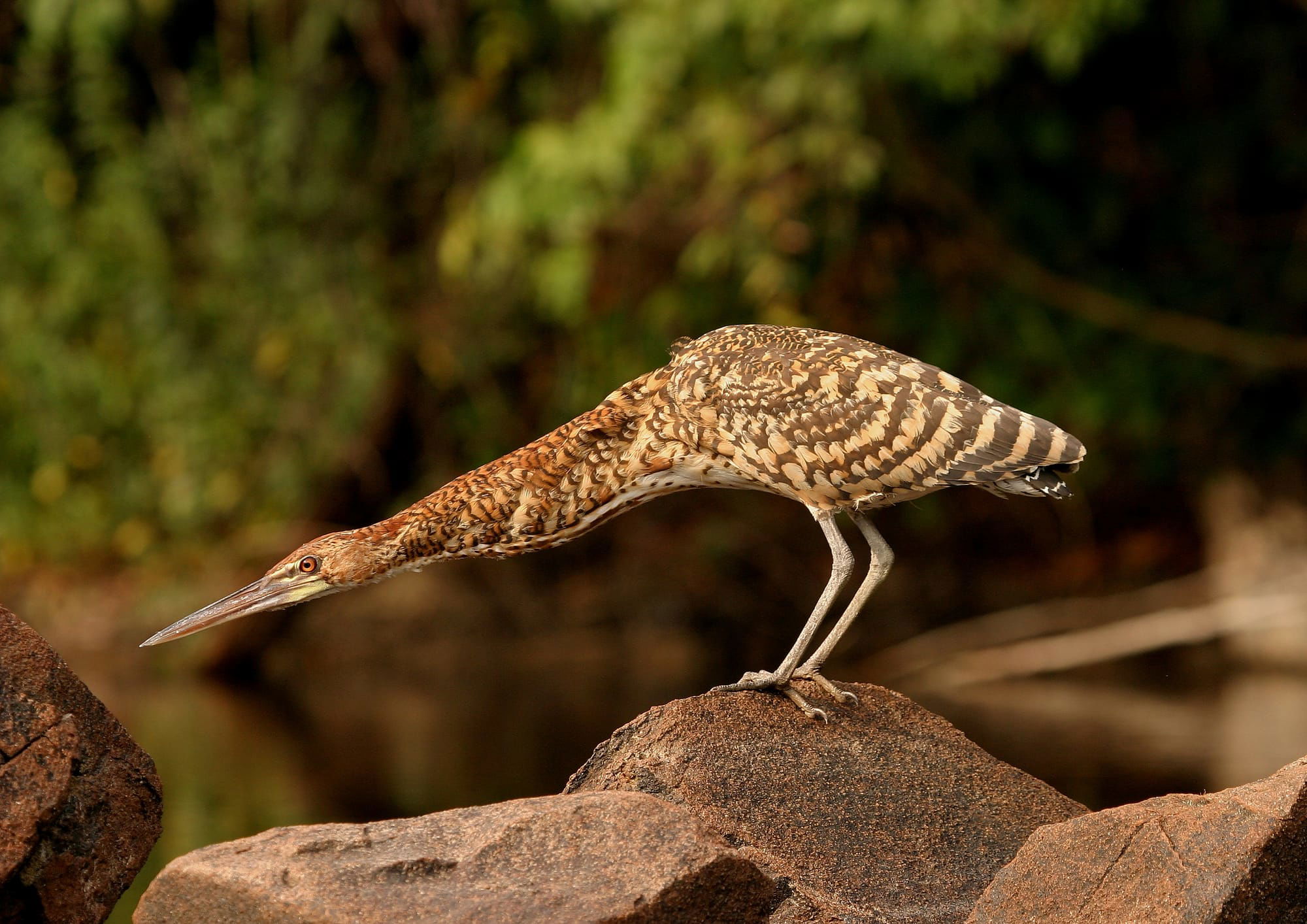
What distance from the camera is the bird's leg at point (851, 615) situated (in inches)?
207

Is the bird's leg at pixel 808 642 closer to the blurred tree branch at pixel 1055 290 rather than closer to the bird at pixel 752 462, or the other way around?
the bird at pixel 752 462

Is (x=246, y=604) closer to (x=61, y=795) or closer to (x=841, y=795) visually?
(x=61, y=795)

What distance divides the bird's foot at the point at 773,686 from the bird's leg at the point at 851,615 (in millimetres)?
67

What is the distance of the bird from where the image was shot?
514 centimetres

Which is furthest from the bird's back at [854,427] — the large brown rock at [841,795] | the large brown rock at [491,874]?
the large brown rock at [491,874]

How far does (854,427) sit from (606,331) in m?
7.59

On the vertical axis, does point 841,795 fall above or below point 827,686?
below

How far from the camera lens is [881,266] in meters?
12.3

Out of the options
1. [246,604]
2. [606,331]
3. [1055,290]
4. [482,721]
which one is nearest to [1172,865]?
[246,604]

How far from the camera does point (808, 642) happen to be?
5238 mm

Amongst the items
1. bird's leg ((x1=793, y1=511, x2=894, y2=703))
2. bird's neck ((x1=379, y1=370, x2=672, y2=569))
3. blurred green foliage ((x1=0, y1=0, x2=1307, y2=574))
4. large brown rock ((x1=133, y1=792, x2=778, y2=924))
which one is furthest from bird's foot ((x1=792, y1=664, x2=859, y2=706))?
blurred green foliage ((x1=0, y1=0, x2=1307, y2=574))

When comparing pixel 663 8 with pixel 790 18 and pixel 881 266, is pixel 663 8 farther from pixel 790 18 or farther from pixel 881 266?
pixel 881 266

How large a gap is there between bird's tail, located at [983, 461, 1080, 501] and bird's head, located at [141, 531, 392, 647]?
2.05 m

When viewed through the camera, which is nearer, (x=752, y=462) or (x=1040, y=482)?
(x=1040, y=482)
